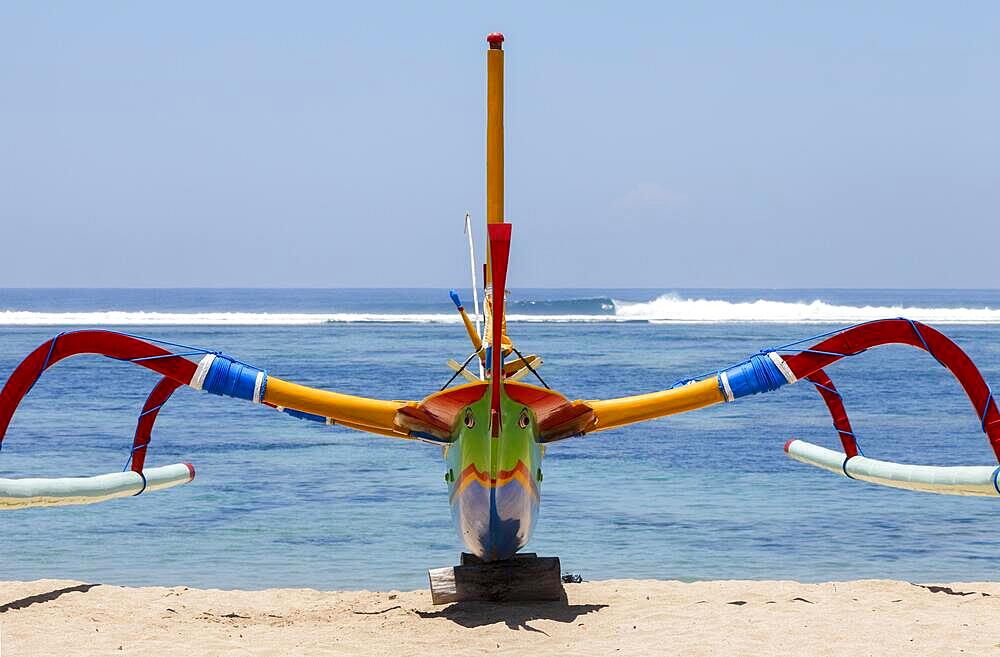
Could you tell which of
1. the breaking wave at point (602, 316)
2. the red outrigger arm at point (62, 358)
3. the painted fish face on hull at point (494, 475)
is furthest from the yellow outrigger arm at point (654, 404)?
the breaking wave at point (602, 316)

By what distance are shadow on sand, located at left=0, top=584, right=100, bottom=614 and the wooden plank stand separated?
9.91 feet

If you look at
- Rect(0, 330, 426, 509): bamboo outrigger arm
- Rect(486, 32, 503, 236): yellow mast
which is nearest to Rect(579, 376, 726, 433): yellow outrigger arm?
Rect(0, 330, 426, 509): bamboo outrigger arm

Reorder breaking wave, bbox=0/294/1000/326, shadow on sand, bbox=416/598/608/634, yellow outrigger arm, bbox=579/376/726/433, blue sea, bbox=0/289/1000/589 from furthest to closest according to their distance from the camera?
breaking wave, bbox=0/294/1000/326, blue sea, bbox=0/289/1000/589, shadow on sand, bbox=416/598/608/634, yellow outrigger arm, bbox=579/376/726/433

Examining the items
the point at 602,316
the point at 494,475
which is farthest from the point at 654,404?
the point at 602,316

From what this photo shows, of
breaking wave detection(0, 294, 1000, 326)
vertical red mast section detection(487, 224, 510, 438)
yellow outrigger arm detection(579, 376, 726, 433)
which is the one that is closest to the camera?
vertical red mast section detection(487, 224, 510, 438)

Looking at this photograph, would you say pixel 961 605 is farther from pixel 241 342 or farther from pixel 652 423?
pixel 241 342

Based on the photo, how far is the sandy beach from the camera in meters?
8.18

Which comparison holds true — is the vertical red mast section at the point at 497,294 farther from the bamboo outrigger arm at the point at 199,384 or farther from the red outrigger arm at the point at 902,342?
the red outrigger arm at the point at 902,342

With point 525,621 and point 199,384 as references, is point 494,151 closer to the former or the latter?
point 199,384

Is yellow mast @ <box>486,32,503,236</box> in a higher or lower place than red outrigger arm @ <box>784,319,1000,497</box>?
higher

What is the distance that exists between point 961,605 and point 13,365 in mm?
37922

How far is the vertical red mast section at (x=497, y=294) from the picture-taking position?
6.84 meters

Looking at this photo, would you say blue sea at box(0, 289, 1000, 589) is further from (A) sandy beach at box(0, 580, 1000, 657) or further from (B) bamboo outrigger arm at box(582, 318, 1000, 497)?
(B) bamboo outrigger arm at box(582, 318, 1000, 497)

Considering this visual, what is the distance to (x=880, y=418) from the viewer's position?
26906 millimetres
